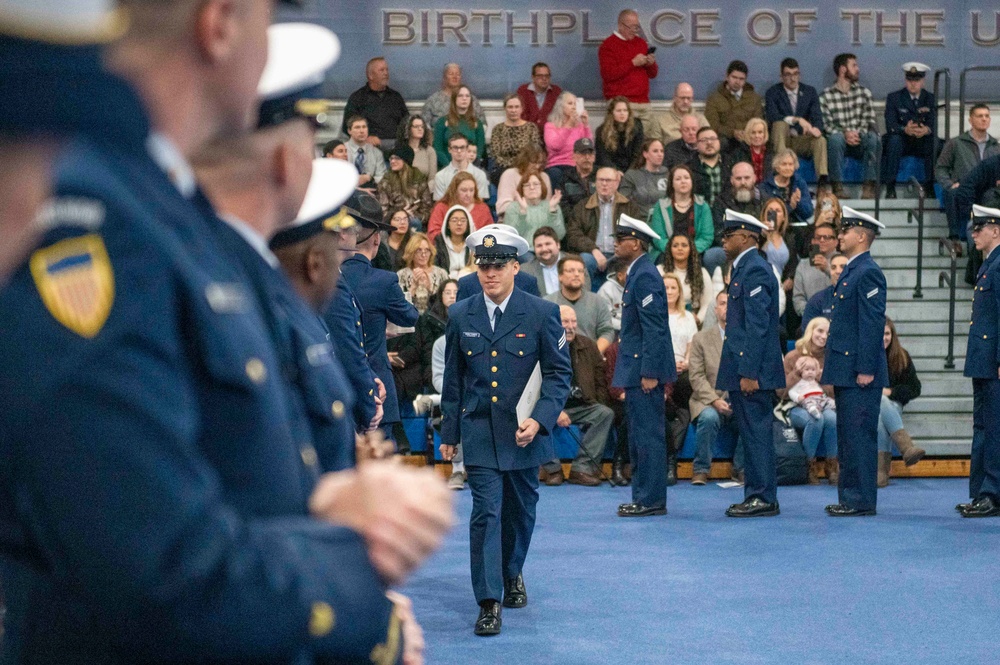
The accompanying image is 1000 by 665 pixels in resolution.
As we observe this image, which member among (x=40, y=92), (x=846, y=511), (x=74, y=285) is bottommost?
(x=846, y=511)

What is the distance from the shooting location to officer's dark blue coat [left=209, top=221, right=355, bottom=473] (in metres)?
1.52

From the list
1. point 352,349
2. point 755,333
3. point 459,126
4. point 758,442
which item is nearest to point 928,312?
point 755,333

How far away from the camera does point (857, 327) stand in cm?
926

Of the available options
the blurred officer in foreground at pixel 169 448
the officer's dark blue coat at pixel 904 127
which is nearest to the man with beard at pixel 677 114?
the officer's dark blue coat at pixel 904 127

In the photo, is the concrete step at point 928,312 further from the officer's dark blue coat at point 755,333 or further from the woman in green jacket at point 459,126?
the woman in green jacket at point 459,126

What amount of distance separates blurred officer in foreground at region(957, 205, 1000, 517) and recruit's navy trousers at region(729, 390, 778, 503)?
1.31 meters

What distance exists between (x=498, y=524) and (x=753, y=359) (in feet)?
11.9

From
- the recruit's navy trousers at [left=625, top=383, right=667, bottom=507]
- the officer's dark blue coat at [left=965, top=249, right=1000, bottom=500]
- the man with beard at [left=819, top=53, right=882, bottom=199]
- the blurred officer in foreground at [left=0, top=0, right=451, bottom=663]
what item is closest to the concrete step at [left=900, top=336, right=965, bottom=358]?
the man with beard at [left=819, top=53, right=882, bottom=199]

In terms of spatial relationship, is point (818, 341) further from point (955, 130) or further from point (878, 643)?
point (955, 130)

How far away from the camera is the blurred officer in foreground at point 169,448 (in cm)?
108

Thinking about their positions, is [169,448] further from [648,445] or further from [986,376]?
[986,376]

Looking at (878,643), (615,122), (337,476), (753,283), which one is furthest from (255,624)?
(615,122)

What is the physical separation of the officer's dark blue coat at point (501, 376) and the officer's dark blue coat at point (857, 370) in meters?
3.37

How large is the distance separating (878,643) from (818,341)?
494 cm
